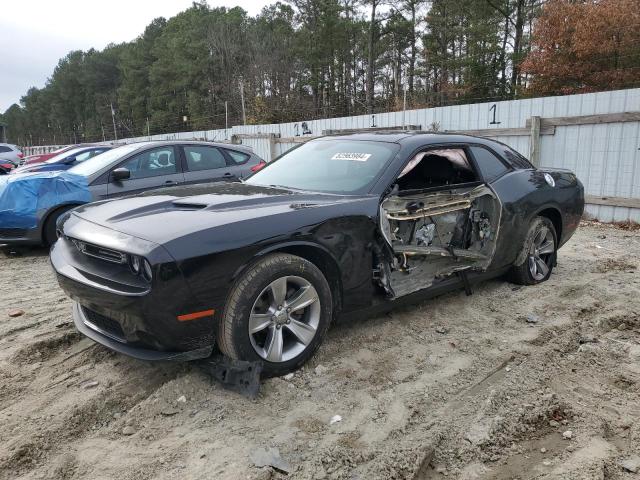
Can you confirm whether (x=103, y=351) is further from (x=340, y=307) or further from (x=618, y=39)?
(x=618, y=39)

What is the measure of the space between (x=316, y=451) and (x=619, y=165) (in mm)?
8336

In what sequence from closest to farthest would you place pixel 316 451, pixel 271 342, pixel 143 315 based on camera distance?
1. pixel 316 451
2. pixel 143 315
3. pixel 271 342

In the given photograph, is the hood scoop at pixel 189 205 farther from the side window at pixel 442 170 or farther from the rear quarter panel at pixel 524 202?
the rear quarter panel at pixel 524 202

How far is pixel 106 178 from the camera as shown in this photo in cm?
703

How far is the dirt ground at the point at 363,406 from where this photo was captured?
2404 mm

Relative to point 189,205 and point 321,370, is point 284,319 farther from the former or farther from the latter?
point 189,205

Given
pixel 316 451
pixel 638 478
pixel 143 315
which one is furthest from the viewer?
pixel 143 315

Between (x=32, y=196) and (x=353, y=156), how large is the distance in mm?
4621

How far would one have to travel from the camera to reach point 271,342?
307 cm

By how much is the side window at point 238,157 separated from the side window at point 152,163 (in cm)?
96

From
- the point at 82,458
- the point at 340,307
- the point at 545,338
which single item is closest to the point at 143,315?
the point at 82,458

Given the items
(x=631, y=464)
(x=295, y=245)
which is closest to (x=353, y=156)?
(x=295, y=245)

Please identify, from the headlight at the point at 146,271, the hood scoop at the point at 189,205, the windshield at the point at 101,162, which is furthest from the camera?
the windshield at the point at 101,162

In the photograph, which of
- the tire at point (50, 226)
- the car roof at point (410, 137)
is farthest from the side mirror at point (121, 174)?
the car roof at point (410, 137)
